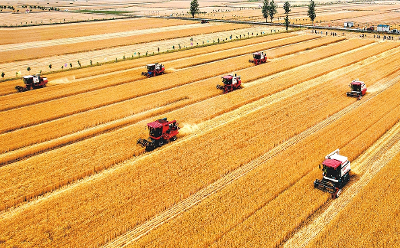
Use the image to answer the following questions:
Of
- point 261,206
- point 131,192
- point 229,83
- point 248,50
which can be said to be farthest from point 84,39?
point 261,206

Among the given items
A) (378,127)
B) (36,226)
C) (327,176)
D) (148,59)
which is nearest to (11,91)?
(148,59)

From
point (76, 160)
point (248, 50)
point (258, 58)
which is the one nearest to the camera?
point (76, 160)

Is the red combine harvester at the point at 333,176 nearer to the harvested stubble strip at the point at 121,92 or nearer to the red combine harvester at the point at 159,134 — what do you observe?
the red combine harvester at the point at 159,134

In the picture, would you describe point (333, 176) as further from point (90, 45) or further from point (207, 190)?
point (90, 45)

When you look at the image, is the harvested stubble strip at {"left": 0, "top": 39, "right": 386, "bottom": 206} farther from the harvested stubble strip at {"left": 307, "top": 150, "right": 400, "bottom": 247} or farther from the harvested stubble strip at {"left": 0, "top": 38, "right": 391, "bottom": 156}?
the harvested stubble strip at {"left": 307, "top": 150, "right": 400, "bottom": 247}

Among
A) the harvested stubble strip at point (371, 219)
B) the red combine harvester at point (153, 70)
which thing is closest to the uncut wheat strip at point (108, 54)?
the red combine harvester at point (153, 70)

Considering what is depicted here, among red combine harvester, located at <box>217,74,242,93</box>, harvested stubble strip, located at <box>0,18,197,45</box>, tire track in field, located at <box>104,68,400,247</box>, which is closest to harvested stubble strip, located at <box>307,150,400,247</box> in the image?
tire track in field, located at <box>104,68,400,247</box>
